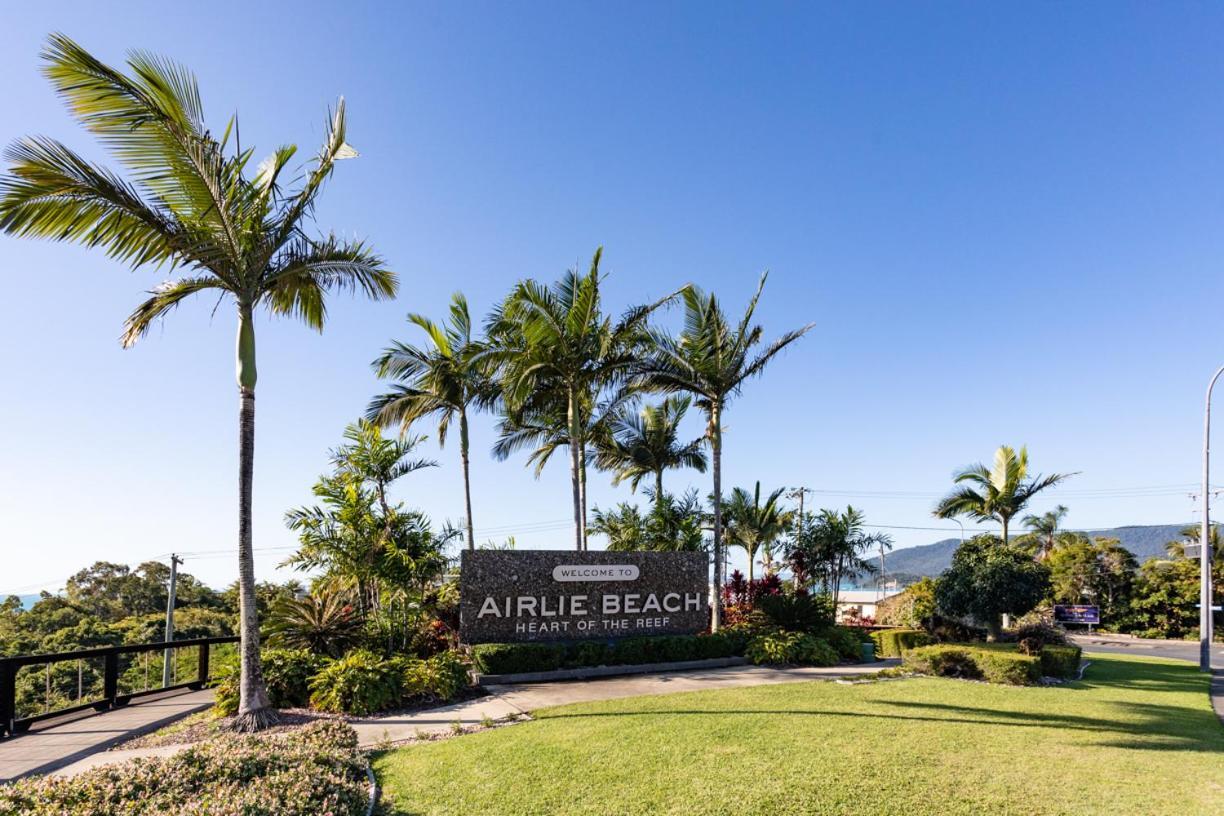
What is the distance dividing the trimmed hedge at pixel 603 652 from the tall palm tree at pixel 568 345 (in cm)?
336

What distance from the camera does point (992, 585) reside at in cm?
1503

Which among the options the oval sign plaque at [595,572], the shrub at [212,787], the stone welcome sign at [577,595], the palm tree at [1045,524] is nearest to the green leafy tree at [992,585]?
the stone welcome sign at [577,595]

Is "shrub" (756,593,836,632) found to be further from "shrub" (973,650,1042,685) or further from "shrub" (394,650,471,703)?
"shrub" (394,650,471,703)

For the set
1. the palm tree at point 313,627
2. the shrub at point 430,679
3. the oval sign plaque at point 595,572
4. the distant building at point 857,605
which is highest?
the oval sign plaque at point 595,572

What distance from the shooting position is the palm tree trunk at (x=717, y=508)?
15.6 metres

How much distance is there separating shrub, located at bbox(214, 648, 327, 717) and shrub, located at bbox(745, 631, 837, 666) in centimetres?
876

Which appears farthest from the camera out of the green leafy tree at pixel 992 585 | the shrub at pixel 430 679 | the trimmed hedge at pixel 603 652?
the green leafy tree at pixel 992 585

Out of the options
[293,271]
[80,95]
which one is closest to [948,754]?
[293,271]

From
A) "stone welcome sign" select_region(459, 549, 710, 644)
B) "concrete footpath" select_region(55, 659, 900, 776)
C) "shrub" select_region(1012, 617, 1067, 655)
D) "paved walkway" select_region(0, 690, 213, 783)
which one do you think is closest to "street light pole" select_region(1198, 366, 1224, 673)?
"shrub" select_region(1012, 617, 1067, 655)

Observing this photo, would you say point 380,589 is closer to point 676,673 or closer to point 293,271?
point 676,673

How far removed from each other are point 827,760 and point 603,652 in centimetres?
732

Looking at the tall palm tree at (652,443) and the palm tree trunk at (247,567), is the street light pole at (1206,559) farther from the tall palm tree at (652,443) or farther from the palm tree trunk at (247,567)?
the palm tree trunk at (247,567)

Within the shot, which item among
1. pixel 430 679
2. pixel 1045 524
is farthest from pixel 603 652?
pixel 1045 524

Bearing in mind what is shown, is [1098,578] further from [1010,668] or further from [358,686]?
[358,686]
